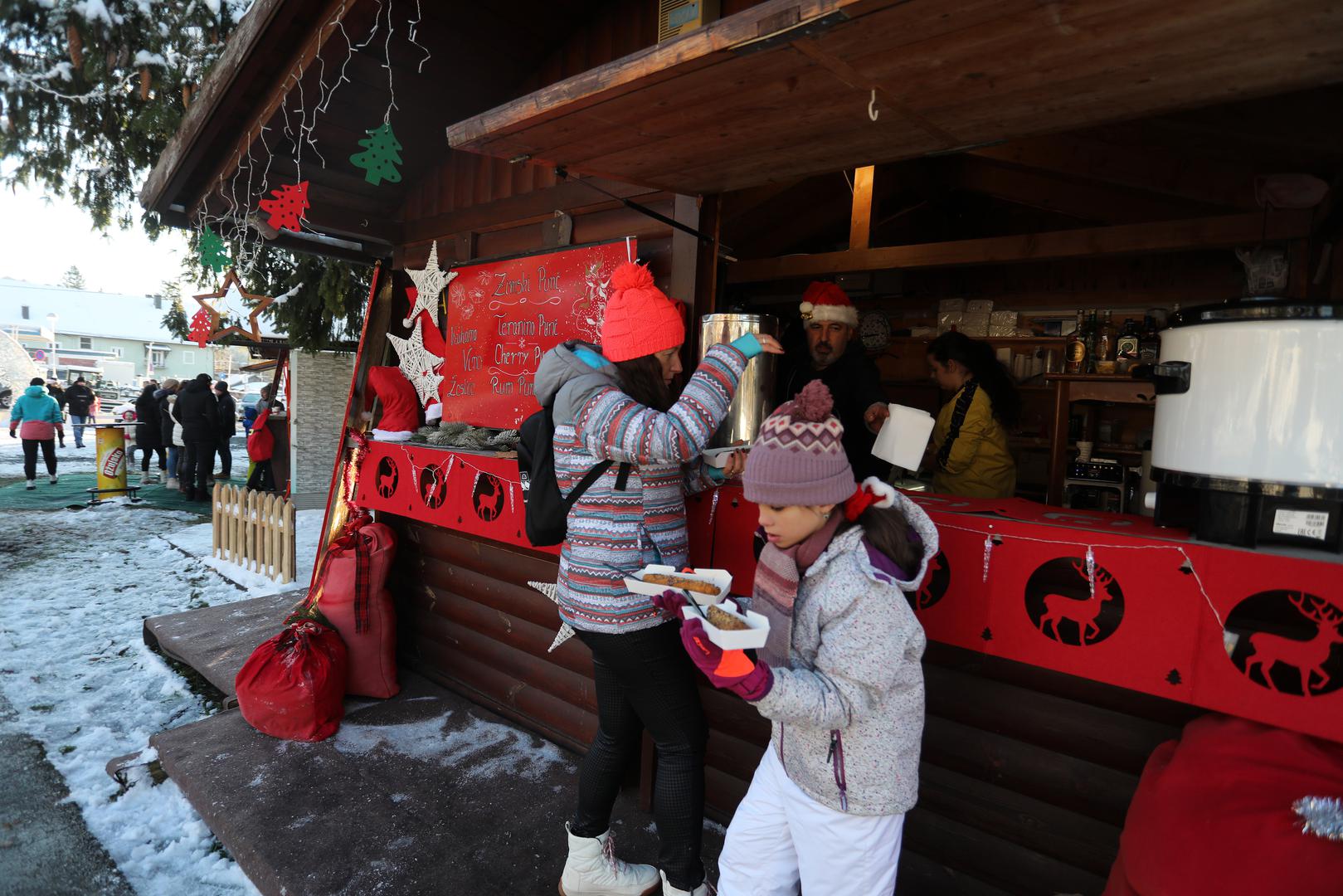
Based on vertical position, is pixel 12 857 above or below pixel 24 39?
below

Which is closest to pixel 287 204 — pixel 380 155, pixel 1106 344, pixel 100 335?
pixel 380 155

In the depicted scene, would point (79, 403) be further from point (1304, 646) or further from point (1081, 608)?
point (1304, 646)

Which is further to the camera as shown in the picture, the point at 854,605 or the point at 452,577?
the point at 452,577

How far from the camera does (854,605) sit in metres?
1.67

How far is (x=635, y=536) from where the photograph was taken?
2.39 metres

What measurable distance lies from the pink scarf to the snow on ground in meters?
2.56

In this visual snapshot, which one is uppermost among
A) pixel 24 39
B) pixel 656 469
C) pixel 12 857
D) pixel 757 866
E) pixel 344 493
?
pixel 24 39

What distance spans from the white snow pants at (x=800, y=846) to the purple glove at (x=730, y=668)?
48 centimetres

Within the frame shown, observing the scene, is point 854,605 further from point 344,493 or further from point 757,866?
point 344,493

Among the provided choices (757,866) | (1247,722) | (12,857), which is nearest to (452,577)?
(12,857)

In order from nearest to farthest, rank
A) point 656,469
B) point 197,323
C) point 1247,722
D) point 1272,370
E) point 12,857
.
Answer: point 1272,370
point 1247,722
point 656,469
point 12,857
point 197,323

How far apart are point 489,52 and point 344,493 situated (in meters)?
3.09

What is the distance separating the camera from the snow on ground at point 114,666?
121 inches

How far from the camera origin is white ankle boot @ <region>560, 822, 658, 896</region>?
103 inches
